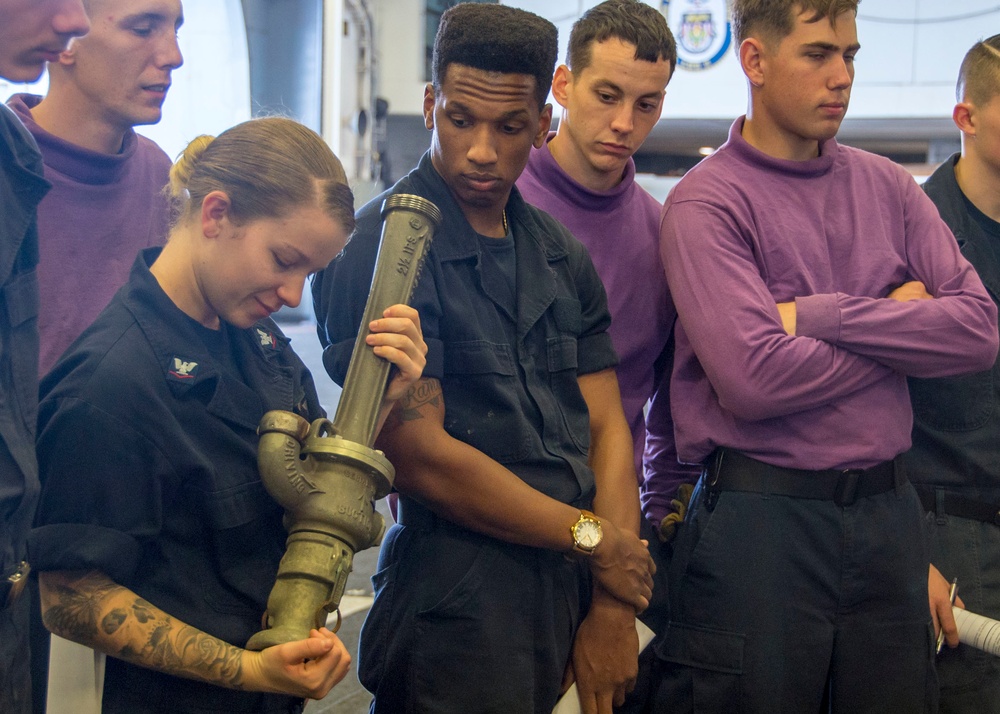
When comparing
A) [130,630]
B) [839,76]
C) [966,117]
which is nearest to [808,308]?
[839,76]

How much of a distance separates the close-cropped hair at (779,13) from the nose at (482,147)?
0.63 meters

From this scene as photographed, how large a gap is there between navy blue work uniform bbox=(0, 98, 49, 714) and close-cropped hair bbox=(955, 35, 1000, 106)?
1928 millimetres

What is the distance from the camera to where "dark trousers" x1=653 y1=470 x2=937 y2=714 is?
1713mm

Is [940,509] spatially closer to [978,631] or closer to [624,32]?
[978,631]

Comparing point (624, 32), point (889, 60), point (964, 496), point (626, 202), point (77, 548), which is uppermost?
point (624, 32)

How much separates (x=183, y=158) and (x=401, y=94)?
343 inches

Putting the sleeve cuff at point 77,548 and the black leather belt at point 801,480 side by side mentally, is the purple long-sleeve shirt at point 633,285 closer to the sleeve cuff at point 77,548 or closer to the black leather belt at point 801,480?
the black leather belt at point 801,480

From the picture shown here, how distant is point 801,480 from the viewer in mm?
1728

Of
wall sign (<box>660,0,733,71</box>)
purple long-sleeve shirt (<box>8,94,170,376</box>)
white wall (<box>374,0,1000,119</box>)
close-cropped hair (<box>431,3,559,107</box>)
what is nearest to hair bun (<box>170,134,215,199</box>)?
purple long-sleeve shirt (<box>8,94,170,376</box>)

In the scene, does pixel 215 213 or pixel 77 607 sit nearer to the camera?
pixel 77 607

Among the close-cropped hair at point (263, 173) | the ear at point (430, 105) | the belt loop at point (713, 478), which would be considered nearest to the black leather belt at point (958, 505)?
the belt loop at point (713, 478)

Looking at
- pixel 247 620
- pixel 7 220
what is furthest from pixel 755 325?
pixel 7 220

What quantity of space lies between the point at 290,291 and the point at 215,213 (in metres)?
0.14

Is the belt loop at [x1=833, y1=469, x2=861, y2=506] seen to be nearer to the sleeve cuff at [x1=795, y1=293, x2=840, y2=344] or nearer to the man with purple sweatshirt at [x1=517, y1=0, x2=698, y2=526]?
the sleeve cuff at [x1=795, y1=293, x2=840, y2=344]
